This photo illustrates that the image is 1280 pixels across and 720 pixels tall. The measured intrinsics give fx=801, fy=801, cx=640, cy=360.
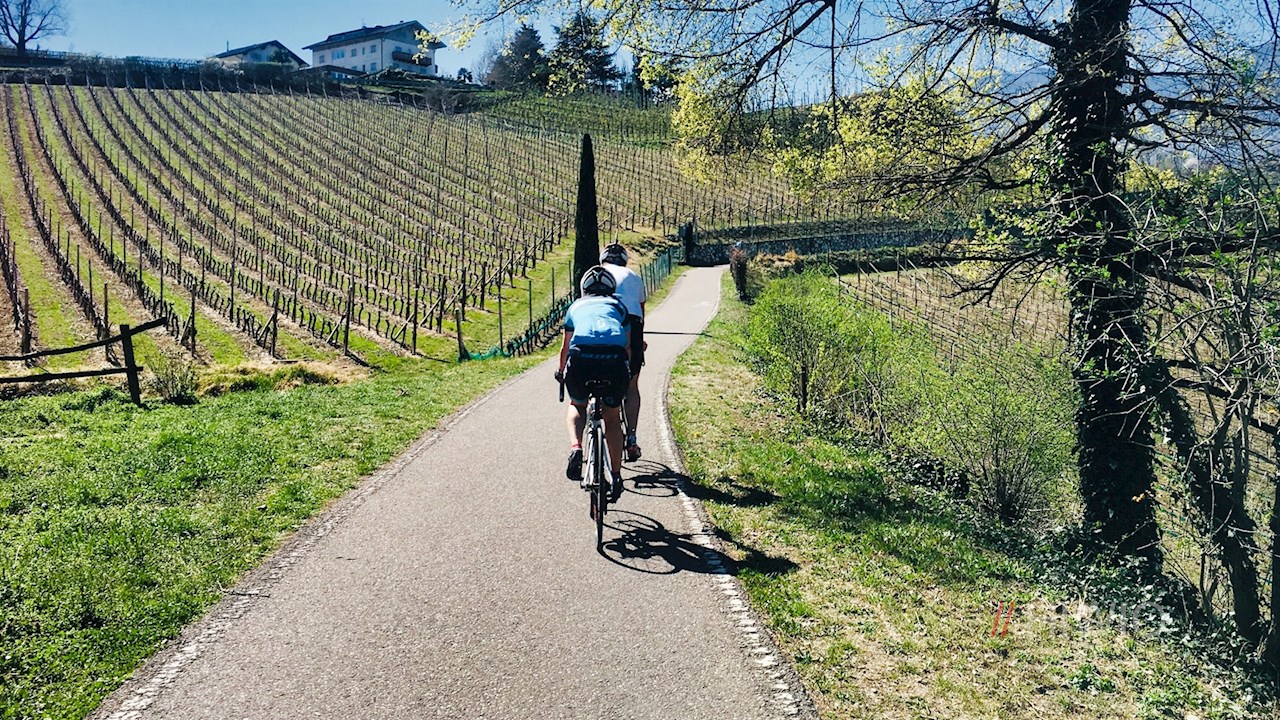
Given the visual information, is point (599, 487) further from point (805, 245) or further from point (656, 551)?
point (805, 245)

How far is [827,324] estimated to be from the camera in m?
12.7

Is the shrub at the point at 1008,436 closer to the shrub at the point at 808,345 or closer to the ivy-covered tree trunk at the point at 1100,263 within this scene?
the ivy-covered tree trunk at the point at 1100,263

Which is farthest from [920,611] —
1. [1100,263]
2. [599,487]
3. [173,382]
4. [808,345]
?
[173,382]

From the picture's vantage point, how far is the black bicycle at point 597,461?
6.29 meters

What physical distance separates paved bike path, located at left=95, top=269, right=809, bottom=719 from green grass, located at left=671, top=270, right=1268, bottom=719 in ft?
1.19

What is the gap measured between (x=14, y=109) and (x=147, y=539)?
82308 millimetres

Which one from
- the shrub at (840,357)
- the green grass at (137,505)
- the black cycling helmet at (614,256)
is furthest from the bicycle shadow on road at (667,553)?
the shrub at (840,357)

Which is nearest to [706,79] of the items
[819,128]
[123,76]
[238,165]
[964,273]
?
[819,128]

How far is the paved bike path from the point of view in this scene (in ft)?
13.8

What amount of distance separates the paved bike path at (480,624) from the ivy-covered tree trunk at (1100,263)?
3901mm

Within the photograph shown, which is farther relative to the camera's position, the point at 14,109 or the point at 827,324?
the point at 14,109

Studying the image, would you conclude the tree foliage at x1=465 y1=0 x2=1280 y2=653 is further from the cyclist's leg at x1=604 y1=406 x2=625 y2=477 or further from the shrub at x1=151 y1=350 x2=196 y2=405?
the shrub at x1=151 y1=350 x2=196 y2=405

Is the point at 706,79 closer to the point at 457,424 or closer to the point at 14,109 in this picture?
the point at 457,424

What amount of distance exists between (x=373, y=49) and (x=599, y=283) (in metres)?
134
